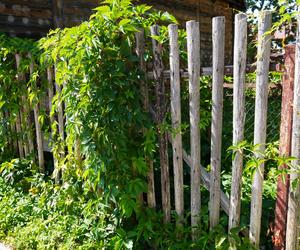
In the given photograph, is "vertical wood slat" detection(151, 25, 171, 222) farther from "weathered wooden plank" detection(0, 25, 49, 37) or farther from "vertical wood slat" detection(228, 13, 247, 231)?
"weathered wooden plank" detection(0, 25, 49, 37)

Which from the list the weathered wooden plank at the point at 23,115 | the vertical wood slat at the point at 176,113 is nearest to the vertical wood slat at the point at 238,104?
the vertical wood slat at the point at 176,113

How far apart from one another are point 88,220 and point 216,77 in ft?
6.01

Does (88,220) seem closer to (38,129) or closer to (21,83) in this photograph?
(38,129)

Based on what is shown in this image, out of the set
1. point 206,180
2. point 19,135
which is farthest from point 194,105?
point 19,135

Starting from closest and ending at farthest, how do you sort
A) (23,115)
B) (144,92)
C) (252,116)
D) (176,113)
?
(176,113)
(144,92)
(23,115)
(252,116)

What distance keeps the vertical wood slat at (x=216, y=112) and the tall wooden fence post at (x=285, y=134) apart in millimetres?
430

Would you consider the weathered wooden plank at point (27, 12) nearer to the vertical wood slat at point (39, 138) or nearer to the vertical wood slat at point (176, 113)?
the vertical wood slat at point (39, 138)

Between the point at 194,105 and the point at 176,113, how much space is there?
0.60 ft

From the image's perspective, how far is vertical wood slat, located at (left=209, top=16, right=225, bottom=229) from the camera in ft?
7.61

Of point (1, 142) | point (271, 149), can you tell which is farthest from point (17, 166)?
point (271, 149)

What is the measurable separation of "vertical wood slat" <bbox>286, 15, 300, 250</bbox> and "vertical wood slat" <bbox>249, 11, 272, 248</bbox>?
0.18 meters

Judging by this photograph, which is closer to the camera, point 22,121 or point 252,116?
point 22,121

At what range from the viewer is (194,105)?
256 cm

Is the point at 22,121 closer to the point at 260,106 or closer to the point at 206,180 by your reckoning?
the point at 206,180
